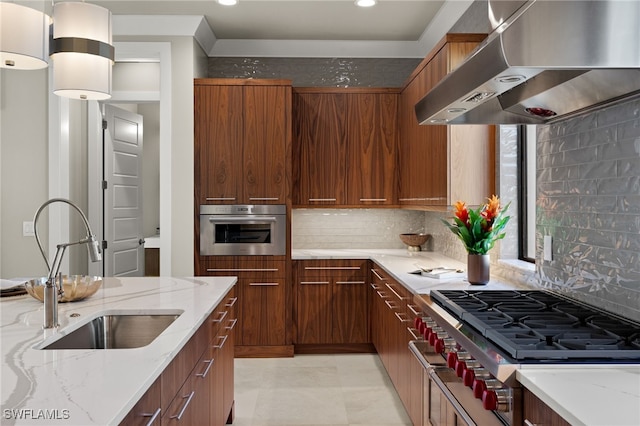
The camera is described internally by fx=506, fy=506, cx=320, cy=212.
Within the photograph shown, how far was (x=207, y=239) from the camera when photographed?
444 centimetres

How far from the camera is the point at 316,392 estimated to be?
11.8 ft

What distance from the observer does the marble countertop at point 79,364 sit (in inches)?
42.9

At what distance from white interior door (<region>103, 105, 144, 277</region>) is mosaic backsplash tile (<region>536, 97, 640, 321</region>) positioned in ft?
12.3

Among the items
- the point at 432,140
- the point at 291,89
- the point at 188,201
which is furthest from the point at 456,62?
the point at 188,201

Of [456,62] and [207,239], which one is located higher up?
[456,62]

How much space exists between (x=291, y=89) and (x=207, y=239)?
4.98 ft

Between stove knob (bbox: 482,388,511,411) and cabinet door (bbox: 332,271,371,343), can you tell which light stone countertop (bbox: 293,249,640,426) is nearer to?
stove knob (bbox: 482,388,511,411)

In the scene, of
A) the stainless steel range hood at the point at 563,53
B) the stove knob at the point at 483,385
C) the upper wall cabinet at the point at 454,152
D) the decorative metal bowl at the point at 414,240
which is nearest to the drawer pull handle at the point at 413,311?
the upper wall cabinet at the point at 454,152

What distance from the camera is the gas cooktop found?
4.58ft

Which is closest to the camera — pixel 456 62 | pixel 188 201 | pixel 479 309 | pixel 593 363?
pixel 593 363

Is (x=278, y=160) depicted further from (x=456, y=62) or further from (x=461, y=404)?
(x=461, y=404)

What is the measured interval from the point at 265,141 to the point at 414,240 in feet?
5.26

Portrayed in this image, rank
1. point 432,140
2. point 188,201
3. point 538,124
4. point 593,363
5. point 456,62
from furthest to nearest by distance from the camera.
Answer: point 188,201 → point 432,140 → point 456,62 → point 538,124 → point 593,363

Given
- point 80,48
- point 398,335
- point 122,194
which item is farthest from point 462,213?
Answer: point 122,194
